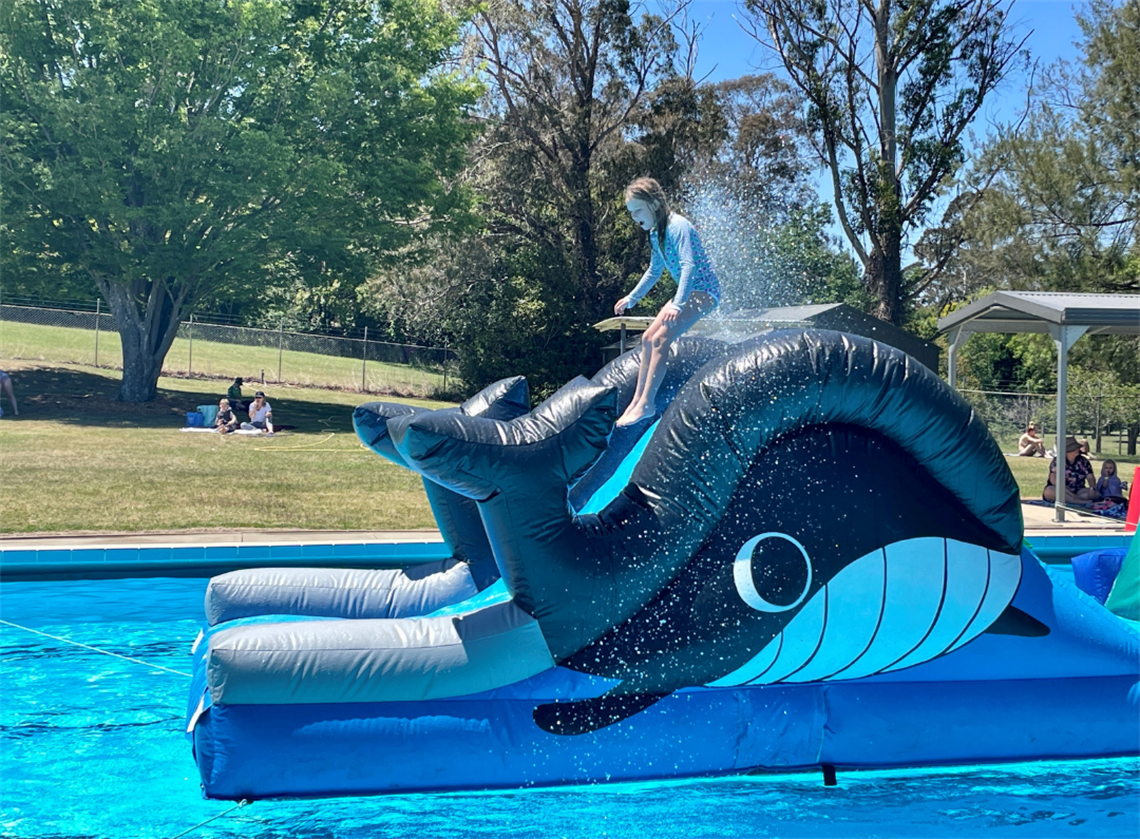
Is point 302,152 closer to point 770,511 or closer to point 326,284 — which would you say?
point 326,284

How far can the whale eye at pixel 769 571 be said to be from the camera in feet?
13.0

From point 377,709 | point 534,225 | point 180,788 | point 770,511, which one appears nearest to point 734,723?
point 770,511

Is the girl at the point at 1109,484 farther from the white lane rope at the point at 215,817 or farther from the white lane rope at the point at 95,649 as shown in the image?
the white lane rope at the point at 215,817

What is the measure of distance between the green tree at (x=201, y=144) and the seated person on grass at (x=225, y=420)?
418 centimetres

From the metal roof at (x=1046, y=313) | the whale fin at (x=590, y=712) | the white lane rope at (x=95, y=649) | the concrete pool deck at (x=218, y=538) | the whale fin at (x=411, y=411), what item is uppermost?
the metal roof at (x=1046, y=313)

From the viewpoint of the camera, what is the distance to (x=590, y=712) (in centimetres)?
389

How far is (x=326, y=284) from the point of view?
24.1 meters

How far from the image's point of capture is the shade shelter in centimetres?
1110

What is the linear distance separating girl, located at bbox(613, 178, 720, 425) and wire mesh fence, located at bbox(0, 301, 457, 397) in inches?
857

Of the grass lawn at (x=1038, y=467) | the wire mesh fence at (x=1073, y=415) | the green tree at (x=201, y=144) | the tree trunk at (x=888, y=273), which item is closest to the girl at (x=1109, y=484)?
the grass lawn at (x=1038, y=467)

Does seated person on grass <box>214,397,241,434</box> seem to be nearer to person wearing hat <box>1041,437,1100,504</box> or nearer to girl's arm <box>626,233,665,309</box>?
person wearing hat <box>1041,437,1100,504</box>

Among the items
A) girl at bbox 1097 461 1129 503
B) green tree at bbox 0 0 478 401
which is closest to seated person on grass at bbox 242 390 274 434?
green tree at bbox 0 0 478 401

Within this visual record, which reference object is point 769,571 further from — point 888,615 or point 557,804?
point 557,804

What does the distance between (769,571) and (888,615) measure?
49 cm
